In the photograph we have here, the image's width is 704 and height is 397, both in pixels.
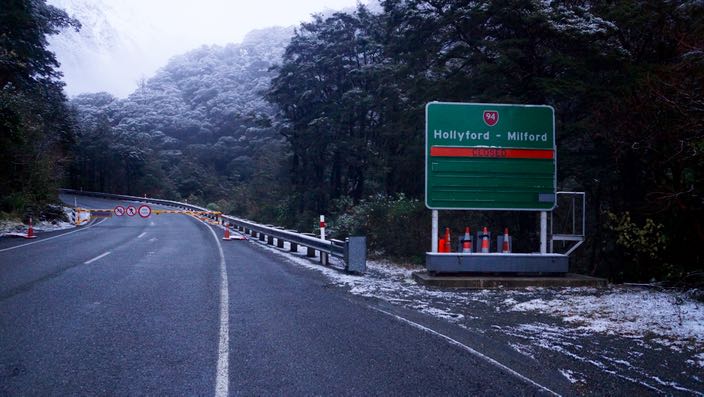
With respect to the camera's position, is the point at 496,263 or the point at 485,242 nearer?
the point at 496,263

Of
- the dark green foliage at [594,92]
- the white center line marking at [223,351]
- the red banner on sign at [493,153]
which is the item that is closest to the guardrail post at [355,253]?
the red banner on sign at [493,153]

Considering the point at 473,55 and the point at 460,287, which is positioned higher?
the point at 473,55

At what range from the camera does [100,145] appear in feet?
208

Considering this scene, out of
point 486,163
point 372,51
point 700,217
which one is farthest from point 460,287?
point 372,51

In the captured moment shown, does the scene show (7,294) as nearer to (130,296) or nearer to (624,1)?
(130,296)

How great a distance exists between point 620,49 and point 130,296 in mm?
11382

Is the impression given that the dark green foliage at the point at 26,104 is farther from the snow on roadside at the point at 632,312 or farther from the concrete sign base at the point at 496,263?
the snow on roadside at the point at 632,312

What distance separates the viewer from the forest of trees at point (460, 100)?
31.1 feet

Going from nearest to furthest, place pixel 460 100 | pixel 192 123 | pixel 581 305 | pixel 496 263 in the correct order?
pixel 581 305 → pixel 496 263 → pixel 460 100 → pixel 192 123

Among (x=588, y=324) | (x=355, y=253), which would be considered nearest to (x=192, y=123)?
(x=355, y=253)

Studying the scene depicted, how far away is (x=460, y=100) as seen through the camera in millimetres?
15070

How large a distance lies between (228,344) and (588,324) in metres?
4.81

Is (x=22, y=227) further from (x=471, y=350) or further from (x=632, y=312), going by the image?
(x=632, y=312)

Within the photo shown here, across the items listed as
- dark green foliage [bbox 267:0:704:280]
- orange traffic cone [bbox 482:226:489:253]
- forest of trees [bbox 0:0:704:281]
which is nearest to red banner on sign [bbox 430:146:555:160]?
dark green foliage [bbox 267:0:704:280]
